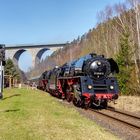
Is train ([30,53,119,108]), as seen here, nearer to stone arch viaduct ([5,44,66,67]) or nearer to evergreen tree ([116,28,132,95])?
evergreen tree ([116,28,132,95])

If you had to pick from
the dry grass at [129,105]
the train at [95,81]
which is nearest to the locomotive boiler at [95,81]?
the train at [95,81]

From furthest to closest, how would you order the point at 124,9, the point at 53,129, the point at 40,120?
the point at 124,9 < the point at 40,120 < the point at 53,129

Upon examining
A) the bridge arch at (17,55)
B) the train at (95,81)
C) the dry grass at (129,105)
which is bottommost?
the dry grass at (129,105)

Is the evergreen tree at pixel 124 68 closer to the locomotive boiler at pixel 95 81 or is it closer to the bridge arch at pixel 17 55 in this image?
the locomotive boiler at pixel 95 81

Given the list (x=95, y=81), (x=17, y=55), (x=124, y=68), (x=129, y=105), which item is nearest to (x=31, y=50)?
(x=17, y=55)

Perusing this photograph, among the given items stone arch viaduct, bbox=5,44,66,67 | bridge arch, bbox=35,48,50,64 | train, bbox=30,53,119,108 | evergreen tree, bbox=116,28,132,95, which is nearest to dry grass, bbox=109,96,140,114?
train, bbox=30,53,119,108

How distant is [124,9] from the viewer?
61438mm

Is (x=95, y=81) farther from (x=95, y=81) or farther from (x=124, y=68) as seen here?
(x=124, y=68)

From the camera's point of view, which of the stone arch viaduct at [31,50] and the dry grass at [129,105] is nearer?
the dry grass at [129,105]

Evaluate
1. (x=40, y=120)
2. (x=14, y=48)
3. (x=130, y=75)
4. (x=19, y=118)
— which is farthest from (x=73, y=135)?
(x=14, y=48)

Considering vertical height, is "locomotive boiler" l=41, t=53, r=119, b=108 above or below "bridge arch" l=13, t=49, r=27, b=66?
below

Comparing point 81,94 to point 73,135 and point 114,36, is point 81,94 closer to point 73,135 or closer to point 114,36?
point 73,135

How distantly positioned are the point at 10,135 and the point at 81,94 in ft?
42.7

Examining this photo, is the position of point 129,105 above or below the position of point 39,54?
below
